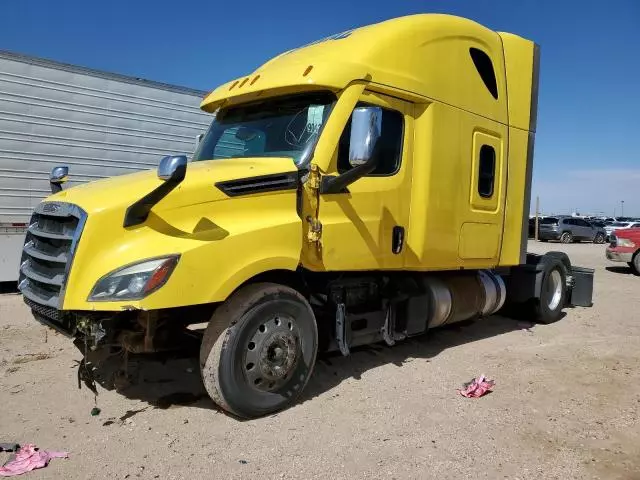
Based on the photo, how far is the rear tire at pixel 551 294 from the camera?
7.89 m

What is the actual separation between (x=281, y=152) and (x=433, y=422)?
2.54 metres

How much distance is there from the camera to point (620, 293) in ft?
Result: 37.2

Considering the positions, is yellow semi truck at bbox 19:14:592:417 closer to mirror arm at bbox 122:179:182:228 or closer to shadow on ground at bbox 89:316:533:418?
mirror arm at bbox 122:179:182:228

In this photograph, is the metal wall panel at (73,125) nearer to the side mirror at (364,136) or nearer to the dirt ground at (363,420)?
the dirt ground at (363,420)

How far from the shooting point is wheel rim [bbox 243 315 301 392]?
4148 mm

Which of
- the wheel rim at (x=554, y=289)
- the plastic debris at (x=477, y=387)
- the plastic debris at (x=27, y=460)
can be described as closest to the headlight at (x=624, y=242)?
the wheel rim at (x=554, y=289)

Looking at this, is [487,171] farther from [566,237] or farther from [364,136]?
[566,237]

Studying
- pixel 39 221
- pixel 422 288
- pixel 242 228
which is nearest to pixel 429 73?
pixel 422 288

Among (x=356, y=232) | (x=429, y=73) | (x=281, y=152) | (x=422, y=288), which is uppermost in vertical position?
(x=429, y=73)

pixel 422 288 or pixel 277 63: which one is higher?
pixel 277 63

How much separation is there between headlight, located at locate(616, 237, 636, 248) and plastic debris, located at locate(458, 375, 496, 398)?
40.7ft

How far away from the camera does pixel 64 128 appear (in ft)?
30.6

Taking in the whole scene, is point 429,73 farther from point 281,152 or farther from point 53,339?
point 53,339

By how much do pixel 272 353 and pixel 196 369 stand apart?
1.40 metres
